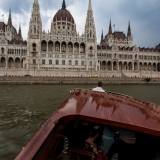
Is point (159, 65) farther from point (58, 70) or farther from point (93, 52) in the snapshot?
point (58, 70)

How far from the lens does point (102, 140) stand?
2953 millimetres

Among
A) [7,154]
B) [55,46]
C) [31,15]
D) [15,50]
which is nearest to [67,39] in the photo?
[55,46]

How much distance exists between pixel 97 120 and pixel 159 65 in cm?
7927

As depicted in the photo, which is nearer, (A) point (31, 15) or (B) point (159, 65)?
(A) point (31, 15)

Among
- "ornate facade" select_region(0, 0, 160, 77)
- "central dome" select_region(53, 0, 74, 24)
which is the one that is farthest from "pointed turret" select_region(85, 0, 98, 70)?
"central dome" select_region(53, 0, 74, 24)

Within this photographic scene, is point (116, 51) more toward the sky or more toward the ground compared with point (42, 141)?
more toward the sky

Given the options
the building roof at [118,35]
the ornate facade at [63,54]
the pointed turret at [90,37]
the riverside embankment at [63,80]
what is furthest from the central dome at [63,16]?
the riverside embankment at [63,80]

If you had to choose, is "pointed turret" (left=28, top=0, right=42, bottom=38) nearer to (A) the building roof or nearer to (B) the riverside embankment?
(B) the riverside embankment

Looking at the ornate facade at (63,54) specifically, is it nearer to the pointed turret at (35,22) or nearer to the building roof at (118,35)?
the pointed turret at (35,22)

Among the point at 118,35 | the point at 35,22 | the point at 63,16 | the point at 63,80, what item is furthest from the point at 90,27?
the point at 63,80

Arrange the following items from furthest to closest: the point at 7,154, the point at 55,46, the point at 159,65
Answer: the point at 159,65, the point at 55,46, the point at 7,154

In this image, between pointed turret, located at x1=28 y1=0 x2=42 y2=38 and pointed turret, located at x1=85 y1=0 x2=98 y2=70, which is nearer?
pointed turret, located at x1=28 y1=0 x2=42 y2=38

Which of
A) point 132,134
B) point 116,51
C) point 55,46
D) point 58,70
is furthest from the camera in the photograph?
point 116,51

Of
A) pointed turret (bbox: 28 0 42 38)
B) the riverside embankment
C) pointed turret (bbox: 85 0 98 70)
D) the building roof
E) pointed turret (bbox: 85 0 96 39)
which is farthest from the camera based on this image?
the building roof
